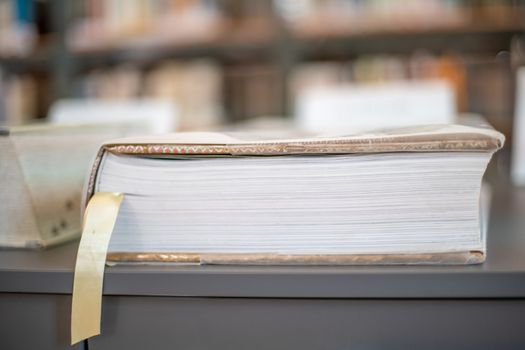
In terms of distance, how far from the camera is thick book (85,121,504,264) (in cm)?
35

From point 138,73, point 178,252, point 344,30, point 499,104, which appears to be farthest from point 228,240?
point 138,73

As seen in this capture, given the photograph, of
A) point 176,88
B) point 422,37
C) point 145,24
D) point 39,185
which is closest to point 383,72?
point 422,37

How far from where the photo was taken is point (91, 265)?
37 cm

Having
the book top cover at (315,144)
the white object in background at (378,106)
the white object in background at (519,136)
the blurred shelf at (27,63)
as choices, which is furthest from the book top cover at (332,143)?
the blurred shelf at (27,63)

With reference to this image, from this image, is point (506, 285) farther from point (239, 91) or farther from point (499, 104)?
point (239, 91)

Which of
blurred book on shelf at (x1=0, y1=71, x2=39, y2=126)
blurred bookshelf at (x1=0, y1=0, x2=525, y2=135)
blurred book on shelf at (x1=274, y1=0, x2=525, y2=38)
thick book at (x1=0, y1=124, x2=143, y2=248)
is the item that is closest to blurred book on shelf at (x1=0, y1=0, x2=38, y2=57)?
blurred bookshelf at (x1=0, y1=0, x2=525, y2=135)

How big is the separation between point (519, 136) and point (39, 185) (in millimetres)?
768

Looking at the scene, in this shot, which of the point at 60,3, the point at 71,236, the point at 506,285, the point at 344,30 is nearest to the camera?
the point at 506,285

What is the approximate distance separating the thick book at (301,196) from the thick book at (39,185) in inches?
2.9

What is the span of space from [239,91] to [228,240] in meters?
1.69

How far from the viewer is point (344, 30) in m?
1.74

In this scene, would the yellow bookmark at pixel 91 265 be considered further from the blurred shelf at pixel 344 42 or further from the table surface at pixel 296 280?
the blurred shelf at pixel 344 42

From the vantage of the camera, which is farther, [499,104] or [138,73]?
[138,73]

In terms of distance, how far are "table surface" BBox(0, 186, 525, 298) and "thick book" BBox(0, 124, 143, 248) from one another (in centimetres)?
5
